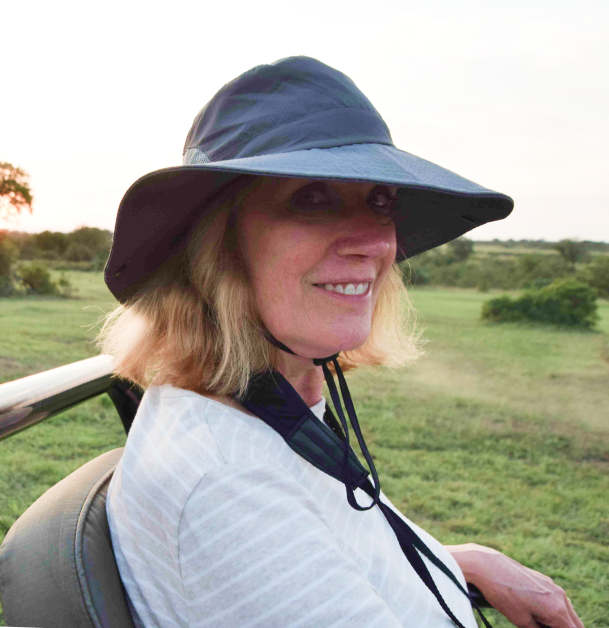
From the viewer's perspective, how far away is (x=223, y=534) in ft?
2.81

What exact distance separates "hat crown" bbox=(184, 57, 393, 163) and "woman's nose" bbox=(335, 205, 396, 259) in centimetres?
17

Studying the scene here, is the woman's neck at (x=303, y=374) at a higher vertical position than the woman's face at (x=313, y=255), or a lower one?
lower

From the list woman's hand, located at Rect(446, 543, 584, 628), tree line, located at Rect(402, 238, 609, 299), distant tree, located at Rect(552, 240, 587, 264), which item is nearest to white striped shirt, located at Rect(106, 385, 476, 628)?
woman's hand, located at Rect(446, 543, 584, 628)

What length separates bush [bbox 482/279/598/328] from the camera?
9.95 metres

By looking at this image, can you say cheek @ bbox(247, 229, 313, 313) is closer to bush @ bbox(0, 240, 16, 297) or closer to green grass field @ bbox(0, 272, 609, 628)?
green grass field @ bbox(0, 272, 609, 628)

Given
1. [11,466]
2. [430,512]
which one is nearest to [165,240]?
[11,466]

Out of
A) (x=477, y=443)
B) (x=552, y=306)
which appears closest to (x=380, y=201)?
(x=477, y=443)

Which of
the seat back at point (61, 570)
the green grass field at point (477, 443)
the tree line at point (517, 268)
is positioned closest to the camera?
the seat back at point (61, 570)

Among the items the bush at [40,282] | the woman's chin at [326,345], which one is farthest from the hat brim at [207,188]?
the bush at [40,282]

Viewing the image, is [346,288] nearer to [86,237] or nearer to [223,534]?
[223,534]

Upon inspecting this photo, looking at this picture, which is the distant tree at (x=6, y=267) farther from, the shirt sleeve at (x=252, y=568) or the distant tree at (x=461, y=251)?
the shirt sleeve at (x=252, y=568)

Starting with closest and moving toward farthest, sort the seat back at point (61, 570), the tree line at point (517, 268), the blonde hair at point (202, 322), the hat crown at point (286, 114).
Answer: the seat back at point (61, 570) → the hat crown at point (286, 114) → the blonde hair at point (202, 322) → the tree line at point (517, 268)

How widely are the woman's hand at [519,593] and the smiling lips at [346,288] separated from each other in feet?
3.08

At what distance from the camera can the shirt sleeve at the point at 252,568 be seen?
0.86 m
